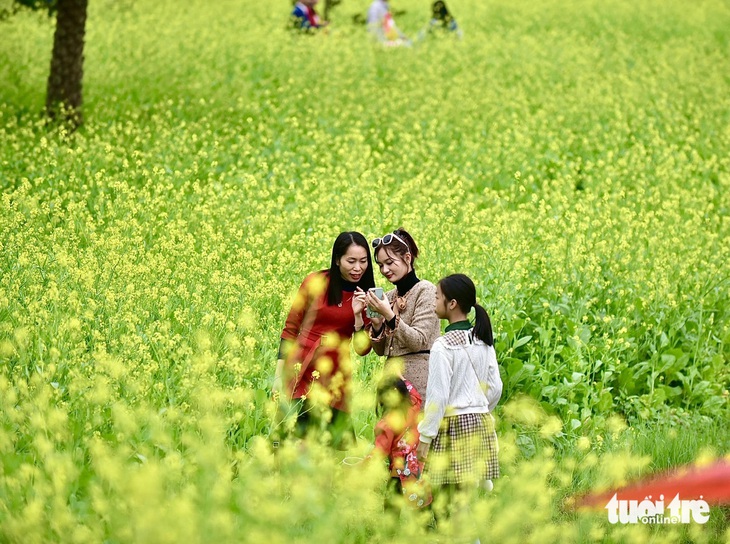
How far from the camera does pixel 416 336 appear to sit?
5.49 m

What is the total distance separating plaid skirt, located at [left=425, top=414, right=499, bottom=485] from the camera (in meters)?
5.13

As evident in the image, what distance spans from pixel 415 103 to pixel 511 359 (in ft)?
27.3

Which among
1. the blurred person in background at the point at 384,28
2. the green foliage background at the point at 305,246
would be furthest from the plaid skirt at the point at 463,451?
the blurred person in background at the point at 384,28

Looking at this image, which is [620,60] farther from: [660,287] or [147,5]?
[660,287]

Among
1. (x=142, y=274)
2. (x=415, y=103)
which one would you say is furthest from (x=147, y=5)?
(x=142, y=274)

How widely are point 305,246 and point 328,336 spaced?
3663 millimetres

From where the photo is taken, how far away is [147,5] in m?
22.0

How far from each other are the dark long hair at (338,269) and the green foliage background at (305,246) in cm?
62

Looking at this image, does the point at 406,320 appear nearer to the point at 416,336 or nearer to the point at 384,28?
the point at 416,336

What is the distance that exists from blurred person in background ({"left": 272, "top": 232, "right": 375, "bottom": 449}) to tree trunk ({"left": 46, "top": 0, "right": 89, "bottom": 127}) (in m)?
8.26

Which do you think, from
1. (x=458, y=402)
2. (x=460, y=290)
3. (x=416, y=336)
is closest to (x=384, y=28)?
(x=416, y=336)

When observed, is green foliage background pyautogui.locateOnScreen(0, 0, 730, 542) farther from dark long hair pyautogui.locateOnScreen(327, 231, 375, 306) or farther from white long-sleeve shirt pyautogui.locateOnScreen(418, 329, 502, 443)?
dark long hair pyautogui.locateOnScreen(327, 231, 375, 306)

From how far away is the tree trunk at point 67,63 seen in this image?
1312 cm

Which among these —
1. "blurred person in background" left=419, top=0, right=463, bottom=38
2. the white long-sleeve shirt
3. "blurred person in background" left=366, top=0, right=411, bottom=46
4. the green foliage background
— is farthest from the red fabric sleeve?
"blurred person in background" left=419, top=0, right=463, bottom=38
